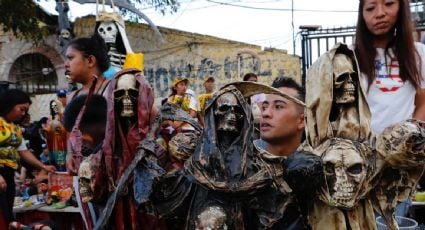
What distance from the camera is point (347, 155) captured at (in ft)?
5.73

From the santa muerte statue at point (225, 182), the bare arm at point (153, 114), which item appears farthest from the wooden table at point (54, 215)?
the santa muerte statue at point (225, 182)

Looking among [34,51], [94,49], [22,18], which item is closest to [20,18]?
[22,18]

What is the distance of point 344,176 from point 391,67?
68 centimetres

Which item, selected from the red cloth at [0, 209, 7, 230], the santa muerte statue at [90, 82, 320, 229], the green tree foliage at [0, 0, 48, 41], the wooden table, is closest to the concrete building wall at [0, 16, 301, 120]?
the green tree foliage at [0, 0, 48, 41]

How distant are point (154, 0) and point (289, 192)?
11.7 metres

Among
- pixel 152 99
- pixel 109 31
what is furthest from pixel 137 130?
pixel 109 31

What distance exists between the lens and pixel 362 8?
6.99 feet

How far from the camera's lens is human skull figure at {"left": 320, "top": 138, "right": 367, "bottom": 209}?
173 centimetres

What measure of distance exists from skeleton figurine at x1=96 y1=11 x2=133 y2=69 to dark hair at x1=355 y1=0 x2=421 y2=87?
8.47 feet

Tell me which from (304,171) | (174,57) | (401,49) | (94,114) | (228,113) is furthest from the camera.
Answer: (174,57)

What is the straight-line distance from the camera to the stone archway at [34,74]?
13914 mm

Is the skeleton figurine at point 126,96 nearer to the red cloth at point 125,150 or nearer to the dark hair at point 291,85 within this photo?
the red cloth at point 125,150

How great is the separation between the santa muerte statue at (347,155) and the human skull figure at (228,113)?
27cm

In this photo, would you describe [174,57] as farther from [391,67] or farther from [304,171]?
[304,171]
